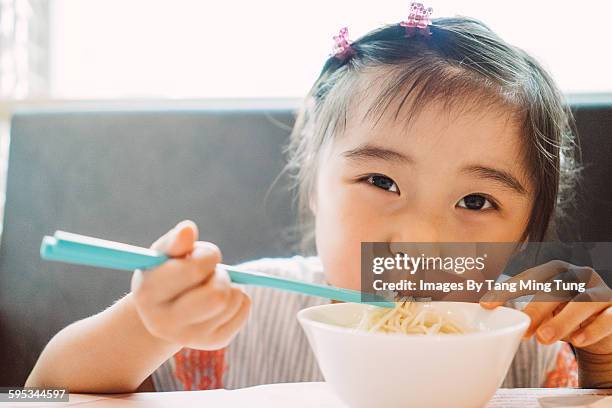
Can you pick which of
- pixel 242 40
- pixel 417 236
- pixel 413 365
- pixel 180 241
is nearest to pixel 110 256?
pixel 180 241

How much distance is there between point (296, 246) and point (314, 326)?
0.54 meters

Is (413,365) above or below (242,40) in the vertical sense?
below

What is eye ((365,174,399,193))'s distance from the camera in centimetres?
54

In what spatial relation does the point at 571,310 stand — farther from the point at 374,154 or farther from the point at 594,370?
the point at 374,154

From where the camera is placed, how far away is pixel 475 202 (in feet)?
1.78

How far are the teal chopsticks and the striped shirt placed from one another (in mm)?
393

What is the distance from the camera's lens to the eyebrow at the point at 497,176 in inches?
20.6

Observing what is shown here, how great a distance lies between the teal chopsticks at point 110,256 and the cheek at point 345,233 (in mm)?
201

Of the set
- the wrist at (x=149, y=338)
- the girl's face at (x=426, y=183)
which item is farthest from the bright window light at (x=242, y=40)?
the wrist at (x=149, y=338)

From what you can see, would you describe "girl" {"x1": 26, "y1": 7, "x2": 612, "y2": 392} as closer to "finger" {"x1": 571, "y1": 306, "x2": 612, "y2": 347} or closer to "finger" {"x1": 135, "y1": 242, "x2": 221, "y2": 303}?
"finger" {"x1": 571, "y1": 306, "x2": 612, "y2": 347}

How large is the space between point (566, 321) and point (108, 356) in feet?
1.22

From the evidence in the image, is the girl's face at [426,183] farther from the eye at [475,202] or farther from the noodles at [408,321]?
the noodles at [408,321]

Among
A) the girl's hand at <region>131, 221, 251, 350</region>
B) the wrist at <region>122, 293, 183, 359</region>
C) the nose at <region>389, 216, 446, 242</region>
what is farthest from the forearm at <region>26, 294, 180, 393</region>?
the nose at <region>389, 216, 446, 242</region>

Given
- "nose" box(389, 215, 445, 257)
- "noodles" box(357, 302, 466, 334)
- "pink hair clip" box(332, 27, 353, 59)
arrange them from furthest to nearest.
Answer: "pink hair clip" box(332, 27, 353, 59)
"nose" box(389, 215, 445, 257)
"noodles" box(357, 302, 466, 334)
